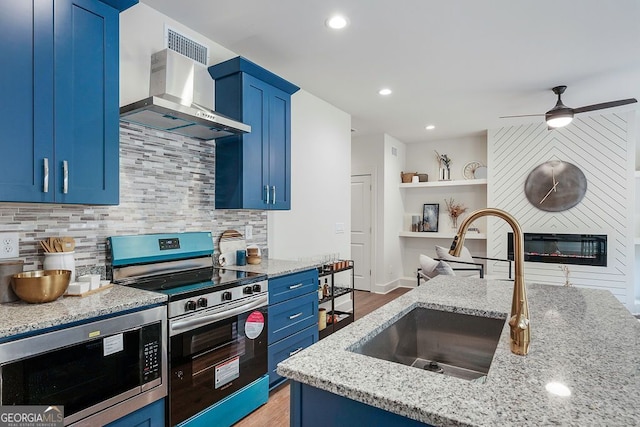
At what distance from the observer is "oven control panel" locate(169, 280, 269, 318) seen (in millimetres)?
1888

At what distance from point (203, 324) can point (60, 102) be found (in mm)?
1346

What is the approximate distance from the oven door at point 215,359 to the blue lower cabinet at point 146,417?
0.17ft

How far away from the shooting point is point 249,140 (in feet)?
9.25

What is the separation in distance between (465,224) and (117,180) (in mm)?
1809

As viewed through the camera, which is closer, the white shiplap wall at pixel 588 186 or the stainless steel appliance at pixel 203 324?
the stainless steel appliance at pixel 203 324

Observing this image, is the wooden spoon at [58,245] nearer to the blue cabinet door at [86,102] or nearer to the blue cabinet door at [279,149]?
→ the blue cabinet door at [86,102]

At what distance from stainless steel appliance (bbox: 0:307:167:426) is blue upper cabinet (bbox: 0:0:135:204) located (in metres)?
0.67

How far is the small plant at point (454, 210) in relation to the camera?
248 inches

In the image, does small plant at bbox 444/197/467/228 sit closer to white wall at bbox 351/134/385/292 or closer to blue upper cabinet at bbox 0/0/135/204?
white wall at bbox 351/134/385/292

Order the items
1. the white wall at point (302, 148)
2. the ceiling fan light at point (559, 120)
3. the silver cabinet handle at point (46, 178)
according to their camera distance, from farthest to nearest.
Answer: the ceiling fan light at point (559, 120) < the white wall at point (302, 148) < the silver cabinet handle at point (46, 178)

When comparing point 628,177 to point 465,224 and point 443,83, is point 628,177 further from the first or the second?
point 465,224

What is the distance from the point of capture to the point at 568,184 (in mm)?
5043

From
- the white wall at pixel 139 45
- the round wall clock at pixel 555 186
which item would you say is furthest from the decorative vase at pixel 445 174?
the white wall at pixel 139 45

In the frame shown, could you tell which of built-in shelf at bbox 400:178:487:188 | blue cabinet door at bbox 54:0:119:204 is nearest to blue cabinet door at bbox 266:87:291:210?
blue cabinet door at bbox 54:0:119:204
